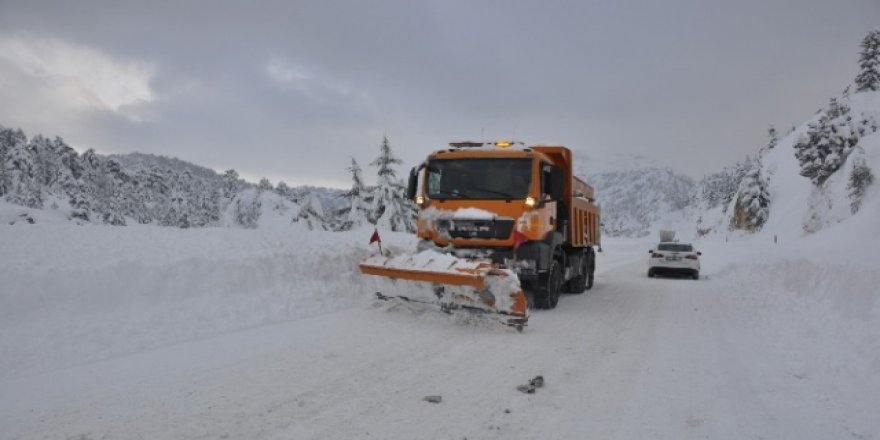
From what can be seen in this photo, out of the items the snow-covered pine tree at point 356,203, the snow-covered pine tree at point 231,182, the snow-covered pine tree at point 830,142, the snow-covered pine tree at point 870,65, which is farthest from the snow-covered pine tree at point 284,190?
the snow-covered pine tree at point 870,65

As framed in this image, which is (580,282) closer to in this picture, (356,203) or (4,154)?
(356,203)

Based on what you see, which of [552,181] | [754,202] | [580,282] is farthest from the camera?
[754,202]

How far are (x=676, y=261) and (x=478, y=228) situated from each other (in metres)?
14.0

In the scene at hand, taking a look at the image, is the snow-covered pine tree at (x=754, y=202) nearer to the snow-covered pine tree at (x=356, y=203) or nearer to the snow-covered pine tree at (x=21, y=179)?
the snow-covered pine tree at (x=356, y=203)

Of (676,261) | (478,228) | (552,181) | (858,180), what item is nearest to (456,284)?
(478,228)

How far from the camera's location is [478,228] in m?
10.0

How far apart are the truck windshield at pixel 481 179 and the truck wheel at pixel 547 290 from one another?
5.98ft

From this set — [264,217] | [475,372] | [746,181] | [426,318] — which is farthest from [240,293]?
[746,181]

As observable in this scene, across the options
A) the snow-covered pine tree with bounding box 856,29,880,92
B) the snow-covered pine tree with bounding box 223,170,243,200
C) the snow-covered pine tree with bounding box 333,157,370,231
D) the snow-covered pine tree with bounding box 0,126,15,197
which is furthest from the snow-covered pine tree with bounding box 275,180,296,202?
the snow-covered pine tree with bounding box 856,29,880,92

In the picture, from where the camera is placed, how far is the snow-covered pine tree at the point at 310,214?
36344 mm

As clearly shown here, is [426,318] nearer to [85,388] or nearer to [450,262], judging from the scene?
[450,262]

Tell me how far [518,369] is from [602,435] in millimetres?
1995

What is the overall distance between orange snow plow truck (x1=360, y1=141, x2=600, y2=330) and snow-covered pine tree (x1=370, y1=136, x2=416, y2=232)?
23.9m

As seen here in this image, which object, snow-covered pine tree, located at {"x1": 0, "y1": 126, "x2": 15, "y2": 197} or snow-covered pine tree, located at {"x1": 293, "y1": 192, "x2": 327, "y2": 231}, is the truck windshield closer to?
snow-covered pine tree, located at {"x1": 293, "y1": 192, "x2": 327, "y2": 231}
